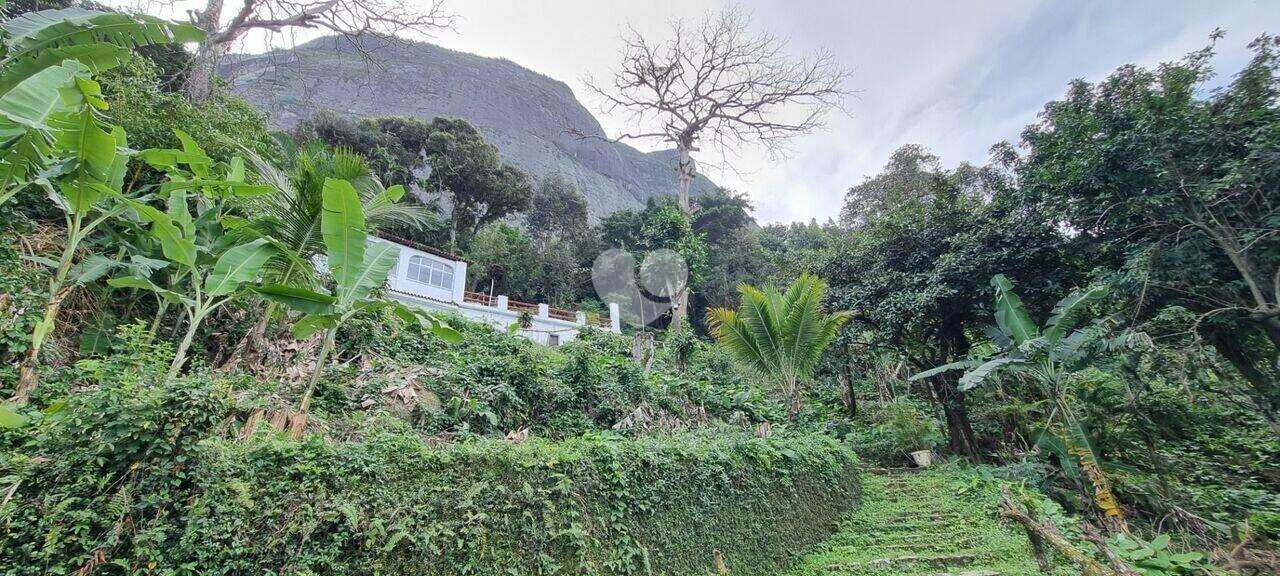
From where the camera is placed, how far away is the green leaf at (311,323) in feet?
12.2

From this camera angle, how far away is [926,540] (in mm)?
5207

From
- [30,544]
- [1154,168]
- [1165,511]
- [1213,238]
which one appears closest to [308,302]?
[30,544]

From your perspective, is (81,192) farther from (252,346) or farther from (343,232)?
(252,346)

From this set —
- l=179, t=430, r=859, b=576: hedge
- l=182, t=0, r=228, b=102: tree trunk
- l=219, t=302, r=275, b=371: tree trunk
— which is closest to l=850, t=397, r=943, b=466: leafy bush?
l=179, t=430, r=859, b=576: hedge

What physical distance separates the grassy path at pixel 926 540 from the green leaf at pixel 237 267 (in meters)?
5.56

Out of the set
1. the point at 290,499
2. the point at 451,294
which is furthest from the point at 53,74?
the point at 451,294

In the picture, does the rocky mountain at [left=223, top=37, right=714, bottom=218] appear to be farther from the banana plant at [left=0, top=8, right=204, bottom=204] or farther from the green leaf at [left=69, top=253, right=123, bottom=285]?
the green leaf at [left=69, top=253, right=123, bottom=285]

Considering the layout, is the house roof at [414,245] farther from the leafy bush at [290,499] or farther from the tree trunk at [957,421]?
the tree trunk at [957,421]

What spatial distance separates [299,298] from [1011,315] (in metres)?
9.01

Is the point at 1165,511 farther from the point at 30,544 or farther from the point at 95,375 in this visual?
the point at 95,375

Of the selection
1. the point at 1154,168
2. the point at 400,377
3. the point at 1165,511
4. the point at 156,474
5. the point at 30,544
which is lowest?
the point at 1165,511

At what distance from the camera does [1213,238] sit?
614cm

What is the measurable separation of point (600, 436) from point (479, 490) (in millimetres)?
1487

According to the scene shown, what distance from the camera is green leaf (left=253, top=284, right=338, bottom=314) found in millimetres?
3525
